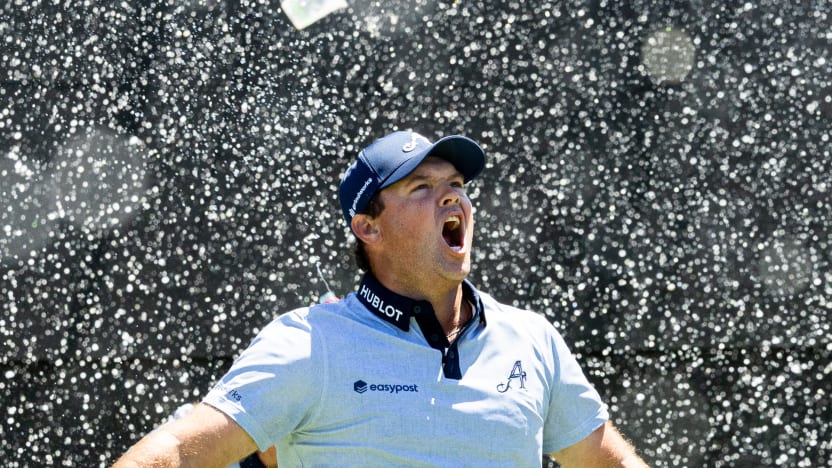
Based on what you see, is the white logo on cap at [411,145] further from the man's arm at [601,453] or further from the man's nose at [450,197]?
the man's arm at [601,453]

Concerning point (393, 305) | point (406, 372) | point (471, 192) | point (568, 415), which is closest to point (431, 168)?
point (393, 305)

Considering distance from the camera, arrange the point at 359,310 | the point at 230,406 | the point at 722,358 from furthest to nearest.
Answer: the point at 722,358 < the point at 359,310 < the point at 230,406

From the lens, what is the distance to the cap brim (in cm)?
190

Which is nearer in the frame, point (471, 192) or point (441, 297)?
point (441, 297)

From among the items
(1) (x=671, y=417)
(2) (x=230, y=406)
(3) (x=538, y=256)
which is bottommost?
(1) (x=671, y=417)

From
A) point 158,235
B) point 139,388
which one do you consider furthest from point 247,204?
point 139,388

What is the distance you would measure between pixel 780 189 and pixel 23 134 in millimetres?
2253

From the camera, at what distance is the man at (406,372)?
5.41 ft

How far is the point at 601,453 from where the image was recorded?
6.25ft

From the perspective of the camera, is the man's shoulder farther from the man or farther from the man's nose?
the man's nose

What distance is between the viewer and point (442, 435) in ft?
5.62

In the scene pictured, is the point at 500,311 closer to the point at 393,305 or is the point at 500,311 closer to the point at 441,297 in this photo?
the point at 441,297

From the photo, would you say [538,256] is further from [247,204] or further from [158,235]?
[158,235]

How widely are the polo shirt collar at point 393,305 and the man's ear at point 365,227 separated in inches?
4.6
